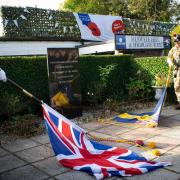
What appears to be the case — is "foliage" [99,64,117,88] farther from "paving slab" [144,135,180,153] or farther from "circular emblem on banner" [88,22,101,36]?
"circular emblem on banner" [88,22,101,36]

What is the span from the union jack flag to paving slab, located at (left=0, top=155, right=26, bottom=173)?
0.69 metres

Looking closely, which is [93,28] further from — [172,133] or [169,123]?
[172,133]

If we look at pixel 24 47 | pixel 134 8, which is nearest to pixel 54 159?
pixel 24 47

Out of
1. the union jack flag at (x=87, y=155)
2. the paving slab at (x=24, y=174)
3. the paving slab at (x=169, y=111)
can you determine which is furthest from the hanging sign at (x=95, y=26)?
the paving slab at (x=24, y=174)

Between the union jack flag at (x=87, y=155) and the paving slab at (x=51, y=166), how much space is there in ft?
0.32

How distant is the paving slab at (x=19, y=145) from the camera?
6.09 meters

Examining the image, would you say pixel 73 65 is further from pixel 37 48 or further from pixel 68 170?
pixel 37 48

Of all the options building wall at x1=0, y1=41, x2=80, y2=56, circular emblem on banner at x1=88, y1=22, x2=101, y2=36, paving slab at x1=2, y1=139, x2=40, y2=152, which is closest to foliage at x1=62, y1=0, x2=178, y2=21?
circular emblem on banner at x1=88, y1=22, x2=101, y2=36

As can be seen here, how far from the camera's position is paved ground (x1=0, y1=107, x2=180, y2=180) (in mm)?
4621

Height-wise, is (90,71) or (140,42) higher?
(140,42)

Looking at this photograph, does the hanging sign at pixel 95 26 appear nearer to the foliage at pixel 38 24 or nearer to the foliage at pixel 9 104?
the foliage at pixel 38 24

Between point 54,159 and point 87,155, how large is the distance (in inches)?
25.9

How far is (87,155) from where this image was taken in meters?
5.02

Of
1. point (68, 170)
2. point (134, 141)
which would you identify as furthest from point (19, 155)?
point (134, 141)
